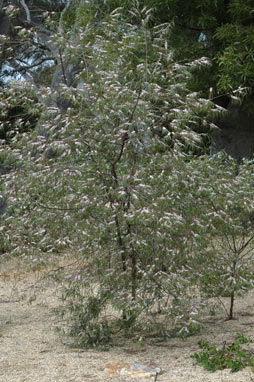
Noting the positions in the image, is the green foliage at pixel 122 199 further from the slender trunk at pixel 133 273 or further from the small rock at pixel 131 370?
the small rock at pixel 131 370

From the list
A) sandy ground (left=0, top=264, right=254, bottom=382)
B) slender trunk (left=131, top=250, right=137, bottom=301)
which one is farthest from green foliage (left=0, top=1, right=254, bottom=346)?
sandy ground (left=0, top=264, right=254, bottom=382)

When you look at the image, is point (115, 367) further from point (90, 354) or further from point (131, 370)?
point (90, 354)

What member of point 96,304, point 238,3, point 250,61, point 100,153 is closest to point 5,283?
point 96,304

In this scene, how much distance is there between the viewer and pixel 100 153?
4.39 metres

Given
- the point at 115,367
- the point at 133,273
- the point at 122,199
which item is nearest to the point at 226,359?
the point at 115,367

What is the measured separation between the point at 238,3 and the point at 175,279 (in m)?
6.46

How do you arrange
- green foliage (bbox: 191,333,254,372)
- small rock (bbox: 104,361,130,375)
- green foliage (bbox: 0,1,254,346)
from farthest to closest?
green foliage (bbox: 0,1,254,346) < small rock (bbox: 104,361,130,375) < green foliage (bbox: 191,333,254,372)

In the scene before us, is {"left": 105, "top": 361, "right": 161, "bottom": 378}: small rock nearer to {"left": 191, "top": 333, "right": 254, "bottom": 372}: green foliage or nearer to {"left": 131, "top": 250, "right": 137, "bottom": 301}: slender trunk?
{"left": 191, "top": 333, "right": 254, "bottom": 372}: green foliage

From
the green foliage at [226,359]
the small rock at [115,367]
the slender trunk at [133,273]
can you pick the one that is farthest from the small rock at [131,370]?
the slender trunk at [133,273]

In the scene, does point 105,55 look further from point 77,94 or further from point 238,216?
A: point 238,216

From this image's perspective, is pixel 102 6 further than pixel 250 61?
Yes

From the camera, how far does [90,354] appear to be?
440cm

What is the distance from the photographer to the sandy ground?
3715mm

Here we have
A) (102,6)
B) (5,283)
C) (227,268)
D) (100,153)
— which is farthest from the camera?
(102,6)
